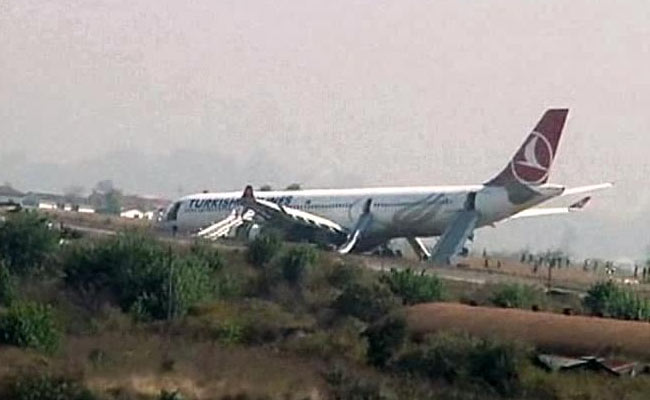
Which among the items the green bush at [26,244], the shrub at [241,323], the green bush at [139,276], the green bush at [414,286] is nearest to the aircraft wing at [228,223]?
the green bush at [26,244]

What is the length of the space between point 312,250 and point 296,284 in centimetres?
387

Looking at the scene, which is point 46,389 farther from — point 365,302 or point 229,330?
point 365,302

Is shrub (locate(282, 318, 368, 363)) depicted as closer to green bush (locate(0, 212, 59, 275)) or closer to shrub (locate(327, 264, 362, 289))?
shrub (locate(327, 264, 362, 289))

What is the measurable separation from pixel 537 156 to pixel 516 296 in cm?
3087

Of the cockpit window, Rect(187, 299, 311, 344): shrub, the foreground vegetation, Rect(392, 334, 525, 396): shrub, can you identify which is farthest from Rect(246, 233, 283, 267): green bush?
Rect(392, 334, 525, 396): shrub

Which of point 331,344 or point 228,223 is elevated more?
point 228,223

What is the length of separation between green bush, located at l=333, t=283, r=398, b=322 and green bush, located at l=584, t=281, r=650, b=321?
6374 millimetres

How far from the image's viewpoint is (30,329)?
41.3m

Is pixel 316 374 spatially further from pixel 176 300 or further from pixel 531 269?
pixel 531 269

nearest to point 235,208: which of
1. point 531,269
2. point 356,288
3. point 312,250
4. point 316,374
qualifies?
point 531,269

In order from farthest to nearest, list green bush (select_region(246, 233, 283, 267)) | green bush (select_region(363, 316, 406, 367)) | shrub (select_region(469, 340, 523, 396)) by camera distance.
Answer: green bush (select_region(246, 233, 283, 267)), green bush (select_region(363, 316, 406, 367)), shrub (select_region(469, 340, 523, 396))

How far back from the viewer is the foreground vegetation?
115 ft

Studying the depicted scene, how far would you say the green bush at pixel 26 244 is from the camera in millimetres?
62562

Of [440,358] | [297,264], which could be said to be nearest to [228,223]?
[297,264]
